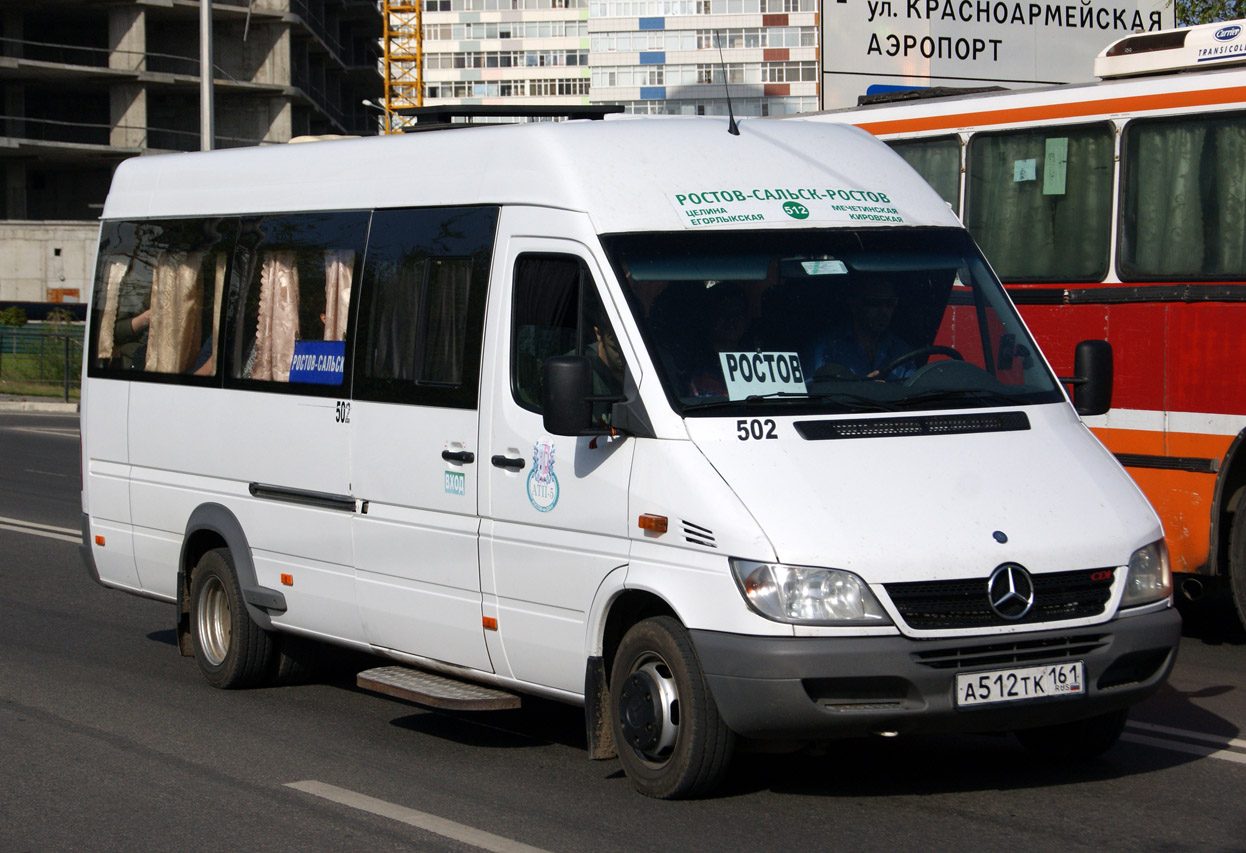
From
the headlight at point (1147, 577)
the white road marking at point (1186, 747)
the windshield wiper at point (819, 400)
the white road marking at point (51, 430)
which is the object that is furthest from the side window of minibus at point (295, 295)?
the white road marking at point (51, 430)

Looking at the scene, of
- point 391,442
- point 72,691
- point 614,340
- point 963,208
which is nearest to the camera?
point 614,340

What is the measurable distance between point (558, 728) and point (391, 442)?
59.7 inches

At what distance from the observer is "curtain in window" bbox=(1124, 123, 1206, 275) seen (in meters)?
9.66

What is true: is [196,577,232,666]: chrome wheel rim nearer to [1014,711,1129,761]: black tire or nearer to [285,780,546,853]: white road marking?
[285,780,546,853]: white road marking

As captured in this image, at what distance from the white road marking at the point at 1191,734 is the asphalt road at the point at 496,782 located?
2cm

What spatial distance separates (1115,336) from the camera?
9.91 m

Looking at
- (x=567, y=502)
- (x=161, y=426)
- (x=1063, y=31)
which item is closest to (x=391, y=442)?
(x=567, y=502)

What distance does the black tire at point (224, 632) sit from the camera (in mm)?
8805

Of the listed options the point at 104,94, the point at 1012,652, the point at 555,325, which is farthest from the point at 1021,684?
the point at 104,94

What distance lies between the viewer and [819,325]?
6.64 meters

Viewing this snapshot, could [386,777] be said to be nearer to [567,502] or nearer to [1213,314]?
[567,502]

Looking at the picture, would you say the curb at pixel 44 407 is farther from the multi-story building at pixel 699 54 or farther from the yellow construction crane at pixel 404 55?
the yellow construction crane at pixel 404 55

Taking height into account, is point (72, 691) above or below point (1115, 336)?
below

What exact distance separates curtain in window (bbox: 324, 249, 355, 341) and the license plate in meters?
3.64
